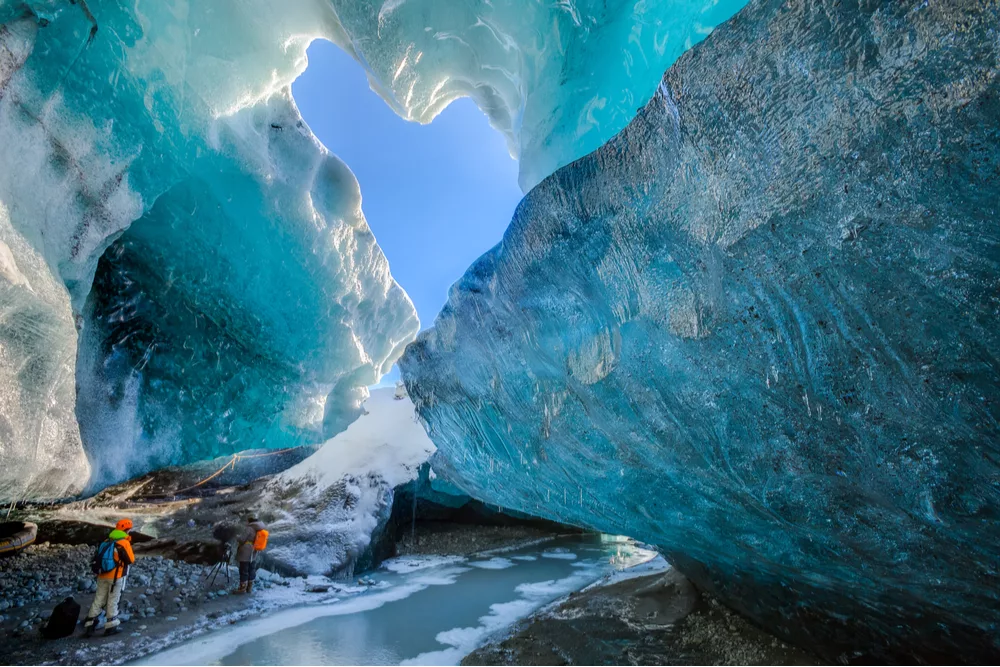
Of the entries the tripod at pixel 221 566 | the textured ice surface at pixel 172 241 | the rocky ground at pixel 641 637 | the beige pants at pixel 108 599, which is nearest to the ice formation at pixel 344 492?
the tripod at pixel 221 566

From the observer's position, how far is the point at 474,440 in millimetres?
6020

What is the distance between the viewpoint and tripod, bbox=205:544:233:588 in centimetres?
828

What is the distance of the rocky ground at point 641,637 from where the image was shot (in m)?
4.47

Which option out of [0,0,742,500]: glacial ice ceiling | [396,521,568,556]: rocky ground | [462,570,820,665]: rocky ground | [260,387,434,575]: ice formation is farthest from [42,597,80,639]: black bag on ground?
[396,521,568,556]: rocky ground

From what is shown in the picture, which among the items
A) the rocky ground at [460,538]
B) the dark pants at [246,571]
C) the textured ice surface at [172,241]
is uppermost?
the textured ice surface at [172,241]

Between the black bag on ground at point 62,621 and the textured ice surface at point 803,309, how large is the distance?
5.89 metres

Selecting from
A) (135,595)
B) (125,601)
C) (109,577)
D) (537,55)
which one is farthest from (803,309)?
(135,595)

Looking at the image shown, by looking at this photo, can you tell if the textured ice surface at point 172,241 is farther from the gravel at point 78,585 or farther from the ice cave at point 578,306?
the gravel at point 78,585

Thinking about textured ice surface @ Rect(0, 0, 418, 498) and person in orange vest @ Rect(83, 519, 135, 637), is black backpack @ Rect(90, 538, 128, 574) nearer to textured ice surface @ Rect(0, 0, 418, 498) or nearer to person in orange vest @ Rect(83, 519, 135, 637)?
person in orange vest @ Rect(83, 519, 135, 637)

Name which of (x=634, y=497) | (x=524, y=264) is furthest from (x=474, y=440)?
(x=524, y=264)

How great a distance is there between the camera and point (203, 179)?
561 centimetres

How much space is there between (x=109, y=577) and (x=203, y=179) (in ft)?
16.7

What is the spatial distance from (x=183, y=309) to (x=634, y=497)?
6636mm

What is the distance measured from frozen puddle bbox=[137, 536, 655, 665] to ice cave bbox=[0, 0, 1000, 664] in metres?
0.09
